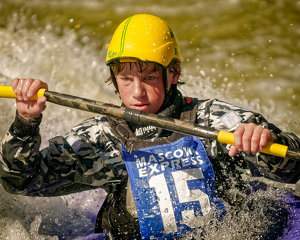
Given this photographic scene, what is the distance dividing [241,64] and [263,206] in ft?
6.74

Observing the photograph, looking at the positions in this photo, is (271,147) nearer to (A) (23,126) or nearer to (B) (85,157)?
(B) (85,157)

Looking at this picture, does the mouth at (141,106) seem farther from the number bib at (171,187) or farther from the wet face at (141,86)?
the number bib at (171,187)

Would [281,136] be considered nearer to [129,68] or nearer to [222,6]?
[129,68]

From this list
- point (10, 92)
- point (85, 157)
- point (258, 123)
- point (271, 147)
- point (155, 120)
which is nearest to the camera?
point (271, 147)

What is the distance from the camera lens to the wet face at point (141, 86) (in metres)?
1.97

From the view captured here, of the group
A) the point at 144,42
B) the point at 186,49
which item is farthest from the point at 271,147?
the point at 186,49

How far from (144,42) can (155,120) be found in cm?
46

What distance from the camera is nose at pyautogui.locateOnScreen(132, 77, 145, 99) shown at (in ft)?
6.38

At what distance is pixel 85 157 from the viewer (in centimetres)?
207

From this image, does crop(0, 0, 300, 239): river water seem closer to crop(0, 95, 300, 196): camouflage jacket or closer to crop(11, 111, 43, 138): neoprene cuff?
crop(0, 95, 300, 196): camouflage jacket

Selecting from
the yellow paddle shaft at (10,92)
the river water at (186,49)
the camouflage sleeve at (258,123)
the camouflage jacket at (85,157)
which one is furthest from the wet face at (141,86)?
the river water at (186,49)

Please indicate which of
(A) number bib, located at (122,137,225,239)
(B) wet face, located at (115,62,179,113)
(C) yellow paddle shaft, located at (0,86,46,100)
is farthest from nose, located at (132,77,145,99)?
(C) yellow paddle shaft, located at (0,86,46,100)

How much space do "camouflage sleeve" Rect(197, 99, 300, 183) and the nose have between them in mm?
297

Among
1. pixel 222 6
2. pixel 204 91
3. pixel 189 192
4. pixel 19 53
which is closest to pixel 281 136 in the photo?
pixel 189 192
